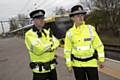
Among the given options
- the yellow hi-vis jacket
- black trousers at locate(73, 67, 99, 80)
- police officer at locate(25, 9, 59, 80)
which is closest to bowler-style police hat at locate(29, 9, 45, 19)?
police officer at locate(25, 9, 59, 80)

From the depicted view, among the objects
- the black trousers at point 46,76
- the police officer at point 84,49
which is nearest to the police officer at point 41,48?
the black trousers at point 46,76

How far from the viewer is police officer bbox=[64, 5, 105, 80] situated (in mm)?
5012

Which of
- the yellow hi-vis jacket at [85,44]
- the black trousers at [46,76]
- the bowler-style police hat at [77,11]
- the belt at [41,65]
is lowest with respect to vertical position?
the black trousers at [46,76]

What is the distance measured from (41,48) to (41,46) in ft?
0.13

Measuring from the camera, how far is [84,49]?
5.01m

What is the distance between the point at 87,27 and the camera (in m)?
5.08

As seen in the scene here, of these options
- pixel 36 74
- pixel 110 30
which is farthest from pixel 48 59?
pixel 110 30

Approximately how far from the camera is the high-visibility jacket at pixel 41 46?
495cm

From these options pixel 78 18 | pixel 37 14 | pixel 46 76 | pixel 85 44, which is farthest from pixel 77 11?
pixel 46 76

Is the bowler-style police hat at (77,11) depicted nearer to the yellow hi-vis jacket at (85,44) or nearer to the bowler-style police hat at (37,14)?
the yellow hi-vis jacket at (85,44)

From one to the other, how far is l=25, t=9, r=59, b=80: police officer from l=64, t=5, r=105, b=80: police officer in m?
0.34

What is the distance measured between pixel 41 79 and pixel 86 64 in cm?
78

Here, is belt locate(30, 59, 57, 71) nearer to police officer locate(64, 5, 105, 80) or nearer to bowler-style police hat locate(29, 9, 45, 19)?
police officer locate(64, 5, 105, 80)

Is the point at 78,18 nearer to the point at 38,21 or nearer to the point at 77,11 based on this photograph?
the point at 77,11
